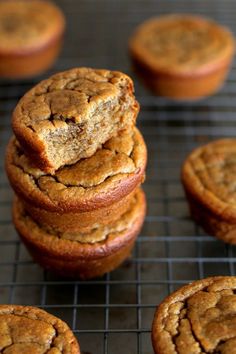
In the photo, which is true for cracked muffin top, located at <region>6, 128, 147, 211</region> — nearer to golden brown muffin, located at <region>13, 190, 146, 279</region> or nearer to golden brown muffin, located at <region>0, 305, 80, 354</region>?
golden brown muffin, located at <region>13, 190, 146, 279</region>

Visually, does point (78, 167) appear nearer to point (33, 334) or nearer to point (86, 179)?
point (86, 179)

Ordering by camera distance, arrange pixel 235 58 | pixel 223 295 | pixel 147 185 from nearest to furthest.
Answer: pixel 223 295
pixel 147 185
pixel 235 58

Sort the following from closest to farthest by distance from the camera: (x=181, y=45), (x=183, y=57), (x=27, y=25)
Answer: (x=183, y=57) → (x=181, y=45) → (x=27, y=25)

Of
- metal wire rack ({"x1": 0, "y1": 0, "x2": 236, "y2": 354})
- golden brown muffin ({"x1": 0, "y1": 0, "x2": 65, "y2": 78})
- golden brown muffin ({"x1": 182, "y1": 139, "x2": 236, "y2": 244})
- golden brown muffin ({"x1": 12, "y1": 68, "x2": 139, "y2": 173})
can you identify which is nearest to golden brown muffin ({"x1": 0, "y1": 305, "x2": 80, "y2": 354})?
metal wire rack ({"x1": 0, "y1": 0, "x2": 236, "y2": 354})

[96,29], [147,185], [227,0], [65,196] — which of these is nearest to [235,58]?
[227,0]

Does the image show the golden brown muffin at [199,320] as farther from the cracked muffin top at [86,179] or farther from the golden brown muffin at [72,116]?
the golden brown muffin at [72,116]

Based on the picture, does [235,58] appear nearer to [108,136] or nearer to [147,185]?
[147,185]

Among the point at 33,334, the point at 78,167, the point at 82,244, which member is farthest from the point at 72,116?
the point at 33,334
